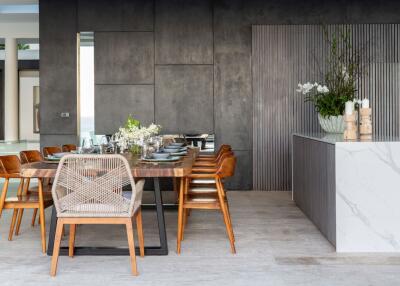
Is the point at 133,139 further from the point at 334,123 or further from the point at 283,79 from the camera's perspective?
the point at 283,79

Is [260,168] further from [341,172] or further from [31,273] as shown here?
[31,273]

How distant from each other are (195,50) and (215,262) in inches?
197

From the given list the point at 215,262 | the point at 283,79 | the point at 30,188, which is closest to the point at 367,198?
the point at 215,262

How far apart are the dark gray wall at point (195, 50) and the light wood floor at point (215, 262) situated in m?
3.12

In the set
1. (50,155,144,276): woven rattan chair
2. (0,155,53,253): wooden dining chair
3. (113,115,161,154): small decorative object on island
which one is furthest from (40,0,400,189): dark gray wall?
(50,155,144,276): woven rattan chair

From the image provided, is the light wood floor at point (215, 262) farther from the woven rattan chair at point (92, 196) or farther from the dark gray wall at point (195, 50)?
the dark gray wall at point (195, 50)

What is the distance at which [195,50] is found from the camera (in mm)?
8414

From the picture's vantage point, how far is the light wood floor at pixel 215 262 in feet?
11.8

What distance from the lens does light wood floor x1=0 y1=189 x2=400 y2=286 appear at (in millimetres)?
3582

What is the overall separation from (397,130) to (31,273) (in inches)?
253

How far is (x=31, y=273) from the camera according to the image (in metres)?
3.76

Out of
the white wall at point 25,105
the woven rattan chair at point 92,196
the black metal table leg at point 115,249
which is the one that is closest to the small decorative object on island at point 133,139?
the black metal table leg at point 115,249

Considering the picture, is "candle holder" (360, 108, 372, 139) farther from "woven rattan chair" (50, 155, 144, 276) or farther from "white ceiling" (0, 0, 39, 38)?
"white ceiling" (0, 0, 39, 38)

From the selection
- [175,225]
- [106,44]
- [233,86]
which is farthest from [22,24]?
[175,225]
